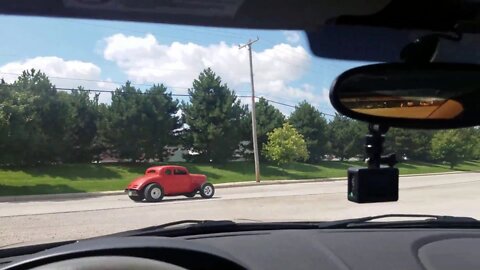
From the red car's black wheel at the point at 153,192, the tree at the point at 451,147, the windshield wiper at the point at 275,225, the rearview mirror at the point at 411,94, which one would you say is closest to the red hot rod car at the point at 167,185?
the red car's black wheel at the point at 153,192

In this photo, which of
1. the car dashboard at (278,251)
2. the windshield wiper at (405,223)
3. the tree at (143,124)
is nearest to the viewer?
the car dashboard at (278,251)

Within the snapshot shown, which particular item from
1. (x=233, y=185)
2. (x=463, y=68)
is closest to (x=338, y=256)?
(x=463, y=68)

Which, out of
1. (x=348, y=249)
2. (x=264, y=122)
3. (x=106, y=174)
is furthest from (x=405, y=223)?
(x=106, y=174)

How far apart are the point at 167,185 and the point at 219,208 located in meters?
0.63

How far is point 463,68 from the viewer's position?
258 cm

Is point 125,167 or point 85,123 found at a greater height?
point 85,123

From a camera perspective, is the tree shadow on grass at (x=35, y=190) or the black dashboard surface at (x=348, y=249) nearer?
the black dashboard surface at (x=348, y=249)

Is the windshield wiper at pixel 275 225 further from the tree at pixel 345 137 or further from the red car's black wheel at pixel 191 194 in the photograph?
the red car's black wheel at pixel 191 194

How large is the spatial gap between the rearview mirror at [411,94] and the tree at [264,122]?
1148mm

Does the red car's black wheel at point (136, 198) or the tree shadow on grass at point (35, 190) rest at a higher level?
the tree shadow on grass at point (35, 190)

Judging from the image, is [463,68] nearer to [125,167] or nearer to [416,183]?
[125,167]

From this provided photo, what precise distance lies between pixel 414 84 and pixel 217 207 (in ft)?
7.49

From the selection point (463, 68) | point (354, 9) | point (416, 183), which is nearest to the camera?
point (463, 68)

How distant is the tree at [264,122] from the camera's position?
3670 millimetres
